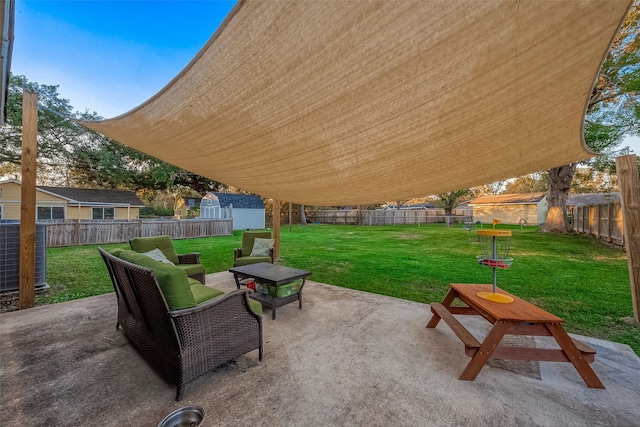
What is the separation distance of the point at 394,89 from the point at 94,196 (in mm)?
19407

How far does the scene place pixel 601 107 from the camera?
33.4 ft

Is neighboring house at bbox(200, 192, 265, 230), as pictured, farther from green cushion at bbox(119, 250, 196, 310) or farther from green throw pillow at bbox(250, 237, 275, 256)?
green cushion at bbox(119, 250, 196, 310)

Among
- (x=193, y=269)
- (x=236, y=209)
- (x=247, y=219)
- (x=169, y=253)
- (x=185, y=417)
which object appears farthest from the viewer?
(x=247, y=219)

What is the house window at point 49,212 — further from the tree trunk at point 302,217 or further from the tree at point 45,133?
the tree trunk at point 302,217

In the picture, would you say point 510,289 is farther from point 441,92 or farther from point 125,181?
point 125,181

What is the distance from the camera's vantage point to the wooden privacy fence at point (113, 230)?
8.48 meters

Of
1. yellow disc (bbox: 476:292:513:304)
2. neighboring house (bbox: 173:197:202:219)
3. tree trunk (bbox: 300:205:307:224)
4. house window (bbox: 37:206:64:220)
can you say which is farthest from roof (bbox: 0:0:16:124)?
neighboring house (bbox: 173:197:202:219)

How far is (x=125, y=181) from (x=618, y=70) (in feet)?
78.3

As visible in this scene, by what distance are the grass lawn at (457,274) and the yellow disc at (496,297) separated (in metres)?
1.46

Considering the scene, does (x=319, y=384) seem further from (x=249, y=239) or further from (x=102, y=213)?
(x=102, y=213)

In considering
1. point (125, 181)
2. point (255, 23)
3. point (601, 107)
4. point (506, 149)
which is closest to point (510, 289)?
point (506, 149)

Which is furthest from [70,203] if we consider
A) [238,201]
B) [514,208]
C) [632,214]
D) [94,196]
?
[514,208]

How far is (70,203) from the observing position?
46.3 feet

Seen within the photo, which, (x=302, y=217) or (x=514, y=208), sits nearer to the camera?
(x=514, y=208)
